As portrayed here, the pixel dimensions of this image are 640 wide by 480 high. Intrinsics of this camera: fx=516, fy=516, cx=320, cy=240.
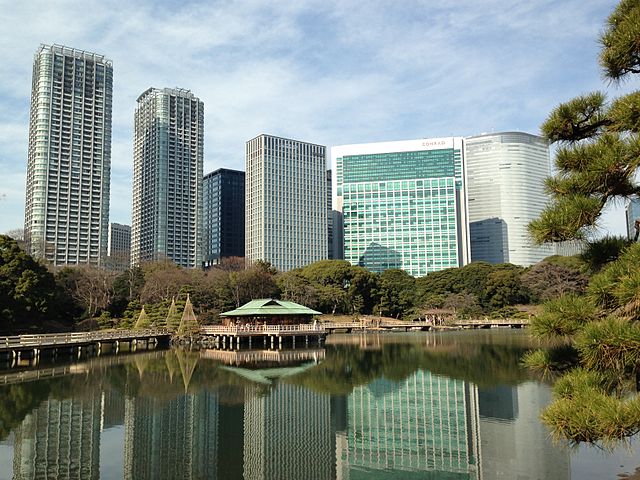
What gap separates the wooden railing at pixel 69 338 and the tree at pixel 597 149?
33951mm

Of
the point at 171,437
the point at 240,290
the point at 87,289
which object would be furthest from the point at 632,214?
the point at 87,289

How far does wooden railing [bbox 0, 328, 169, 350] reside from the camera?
32.4 m

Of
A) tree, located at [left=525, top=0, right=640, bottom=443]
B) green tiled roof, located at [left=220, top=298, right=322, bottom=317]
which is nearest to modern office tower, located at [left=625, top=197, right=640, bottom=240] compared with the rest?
tree, located at [left=525, top=0, right=640, bottom=443]

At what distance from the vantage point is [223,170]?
140 m

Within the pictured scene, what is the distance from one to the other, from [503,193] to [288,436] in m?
134

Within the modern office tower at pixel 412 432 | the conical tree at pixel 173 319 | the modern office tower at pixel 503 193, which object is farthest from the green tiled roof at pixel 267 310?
the modern office tower at pixel 503 193

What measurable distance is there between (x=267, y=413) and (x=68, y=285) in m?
43.4

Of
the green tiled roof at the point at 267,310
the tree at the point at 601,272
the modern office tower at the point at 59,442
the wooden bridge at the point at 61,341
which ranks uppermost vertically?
the tree at the point at 601,272

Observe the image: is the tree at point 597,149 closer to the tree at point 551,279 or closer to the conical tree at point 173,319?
the conical tree at point 173,319

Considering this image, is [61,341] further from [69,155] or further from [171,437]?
[69,155]

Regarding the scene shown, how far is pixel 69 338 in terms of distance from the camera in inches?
1430

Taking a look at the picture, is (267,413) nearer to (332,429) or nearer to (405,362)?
(332,429)

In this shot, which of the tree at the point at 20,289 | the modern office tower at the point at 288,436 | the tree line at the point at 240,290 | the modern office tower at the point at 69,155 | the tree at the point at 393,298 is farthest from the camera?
the modern office tower at the point at 69,155

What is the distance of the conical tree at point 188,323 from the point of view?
46469 mm
